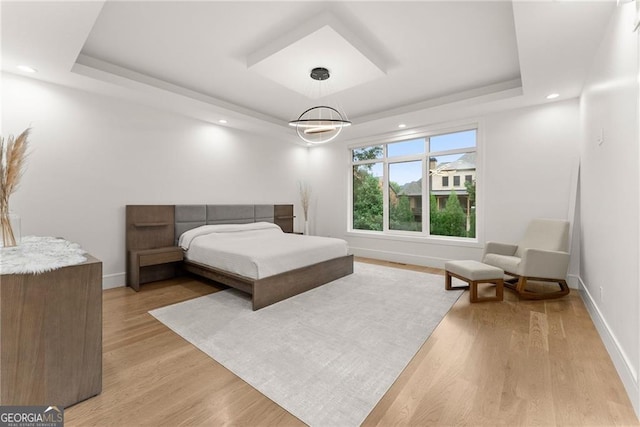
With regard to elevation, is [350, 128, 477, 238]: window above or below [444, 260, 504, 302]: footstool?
above

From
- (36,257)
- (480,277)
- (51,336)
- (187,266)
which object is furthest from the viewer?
(187,266)

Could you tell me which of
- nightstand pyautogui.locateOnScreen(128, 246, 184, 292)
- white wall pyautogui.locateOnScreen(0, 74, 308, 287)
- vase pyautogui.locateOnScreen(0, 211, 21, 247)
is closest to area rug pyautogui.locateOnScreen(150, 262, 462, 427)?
nightstand pyautogui.locateOnScreen(128, 246, 184, 292)

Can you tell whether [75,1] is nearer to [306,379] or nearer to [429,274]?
[306,379]

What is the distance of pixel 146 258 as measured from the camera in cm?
373

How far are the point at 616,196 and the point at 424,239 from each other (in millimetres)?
3161

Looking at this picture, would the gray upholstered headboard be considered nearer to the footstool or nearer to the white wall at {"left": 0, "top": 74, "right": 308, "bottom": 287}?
the white wall at {"left": 0, "top": 74, "right": 308, "bottom": 287}

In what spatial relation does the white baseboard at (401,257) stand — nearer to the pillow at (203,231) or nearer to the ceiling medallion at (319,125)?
the pillow at (203,231)

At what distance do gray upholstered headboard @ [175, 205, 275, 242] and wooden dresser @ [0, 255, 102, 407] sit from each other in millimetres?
2924

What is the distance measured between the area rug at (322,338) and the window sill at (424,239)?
1.20m

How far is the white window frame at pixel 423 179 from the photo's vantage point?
465 cm

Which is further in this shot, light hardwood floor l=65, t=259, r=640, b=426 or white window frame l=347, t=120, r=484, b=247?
white window frame l=347, t=120, r=484, b=247

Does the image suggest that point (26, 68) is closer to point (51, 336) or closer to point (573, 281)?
point (51, 336)

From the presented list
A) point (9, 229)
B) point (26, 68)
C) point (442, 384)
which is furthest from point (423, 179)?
point (26, 68)

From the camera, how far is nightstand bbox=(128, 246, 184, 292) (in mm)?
3695
